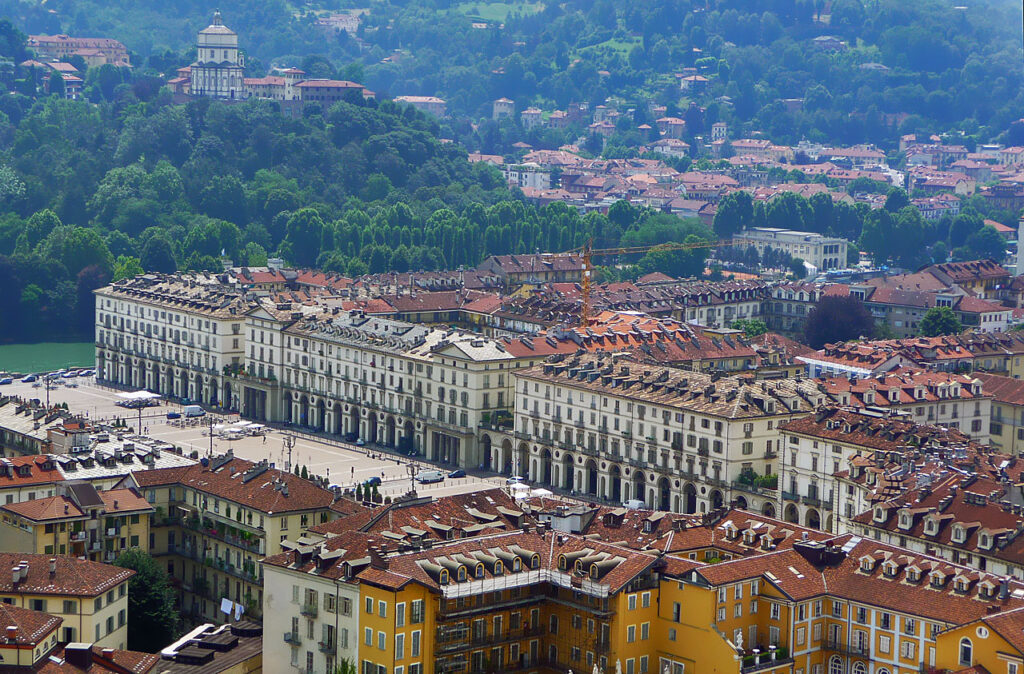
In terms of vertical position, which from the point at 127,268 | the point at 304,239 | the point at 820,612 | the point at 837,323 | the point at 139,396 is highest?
the point at 304,239

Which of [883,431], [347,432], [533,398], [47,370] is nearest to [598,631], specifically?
[883,431]

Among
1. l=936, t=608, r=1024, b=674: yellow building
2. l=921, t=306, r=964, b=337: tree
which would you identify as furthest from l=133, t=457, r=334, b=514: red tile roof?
l=921, t=306, r=964, b=337: tree

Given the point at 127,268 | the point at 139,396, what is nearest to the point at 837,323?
the point at 139,396

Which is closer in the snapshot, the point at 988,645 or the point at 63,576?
the point at 988,645

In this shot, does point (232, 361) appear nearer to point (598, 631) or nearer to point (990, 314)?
point (990, 314)

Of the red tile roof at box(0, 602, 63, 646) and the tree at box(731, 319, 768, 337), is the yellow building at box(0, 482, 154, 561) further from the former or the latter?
the tree at box(731, 319, 768, 337)

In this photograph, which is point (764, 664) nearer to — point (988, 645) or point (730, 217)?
point (988, 645)

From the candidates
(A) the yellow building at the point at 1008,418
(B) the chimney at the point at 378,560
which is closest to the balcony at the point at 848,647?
(B) the chimney at the point at 378,560
